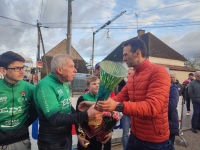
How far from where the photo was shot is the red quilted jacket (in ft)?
Answer: 5.31

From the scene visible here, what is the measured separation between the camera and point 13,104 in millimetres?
1995

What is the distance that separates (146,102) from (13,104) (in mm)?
1556

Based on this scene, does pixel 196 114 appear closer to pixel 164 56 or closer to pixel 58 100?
pixel 58 100

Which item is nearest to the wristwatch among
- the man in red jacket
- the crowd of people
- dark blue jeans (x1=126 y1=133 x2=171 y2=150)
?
the man in red jacket

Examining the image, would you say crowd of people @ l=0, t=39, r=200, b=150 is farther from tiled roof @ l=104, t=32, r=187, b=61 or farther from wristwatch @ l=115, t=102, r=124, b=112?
tiled roof @ l=104, t=32, r=187, b=61

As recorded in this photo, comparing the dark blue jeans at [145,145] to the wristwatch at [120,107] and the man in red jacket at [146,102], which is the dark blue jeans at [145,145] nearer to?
the man in red jacket at [146,102]

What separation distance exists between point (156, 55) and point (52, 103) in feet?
89.2

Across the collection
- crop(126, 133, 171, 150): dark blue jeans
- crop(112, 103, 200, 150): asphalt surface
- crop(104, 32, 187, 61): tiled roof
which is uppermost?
crop(104, 32, 187, 61): tiled roof

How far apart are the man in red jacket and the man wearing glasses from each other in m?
1.19

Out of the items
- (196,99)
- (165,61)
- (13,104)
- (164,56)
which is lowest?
(196,99)

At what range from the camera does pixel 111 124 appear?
231 cm

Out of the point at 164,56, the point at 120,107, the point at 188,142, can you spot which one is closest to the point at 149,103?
the point at 120,107

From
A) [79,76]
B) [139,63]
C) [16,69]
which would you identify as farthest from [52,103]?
[79,76]

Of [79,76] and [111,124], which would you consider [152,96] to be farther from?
[79,76]
